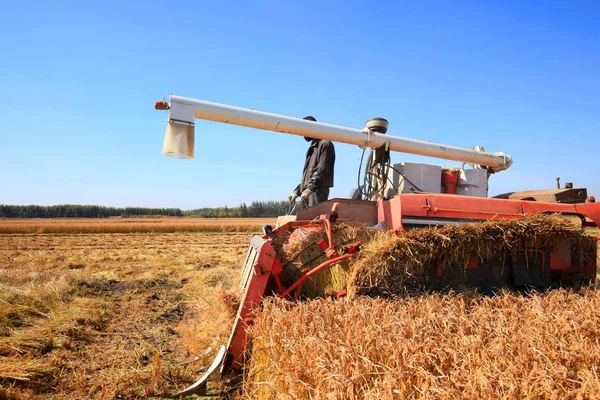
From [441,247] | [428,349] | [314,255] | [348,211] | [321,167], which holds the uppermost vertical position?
[321,167]

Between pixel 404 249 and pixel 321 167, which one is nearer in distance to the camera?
pixel 404 249

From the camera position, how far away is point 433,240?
4.02 m

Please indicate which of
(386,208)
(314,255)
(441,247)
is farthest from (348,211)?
(441,247)

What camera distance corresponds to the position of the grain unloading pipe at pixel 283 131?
474cm

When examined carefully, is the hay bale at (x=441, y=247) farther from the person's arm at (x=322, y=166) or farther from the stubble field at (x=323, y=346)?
the person's arm at (x=322, y=166)

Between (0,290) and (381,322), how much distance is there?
6.97 m

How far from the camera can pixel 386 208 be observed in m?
4.82

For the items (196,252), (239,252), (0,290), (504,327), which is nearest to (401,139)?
(504,327)

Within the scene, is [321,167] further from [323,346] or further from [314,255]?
[323,346]

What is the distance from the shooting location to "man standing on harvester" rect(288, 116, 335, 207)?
5719 millimetres

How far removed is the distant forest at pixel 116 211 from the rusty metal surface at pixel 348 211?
53.5 meters

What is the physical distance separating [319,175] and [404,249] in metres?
2.15

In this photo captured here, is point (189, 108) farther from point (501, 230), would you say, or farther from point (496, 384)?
point (496, 384)

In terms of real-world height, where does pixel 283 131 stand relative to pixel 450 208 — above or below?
above
